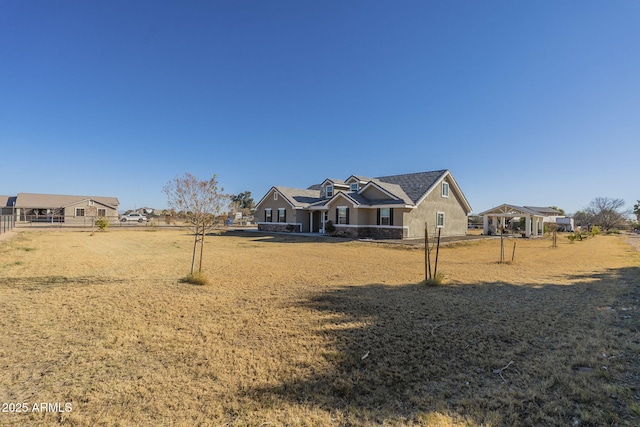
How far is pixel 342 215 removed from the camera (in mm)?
27578

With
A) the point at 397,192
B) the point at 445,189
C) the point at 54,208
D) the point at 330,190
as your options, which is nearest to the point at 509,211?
the point at 445,189

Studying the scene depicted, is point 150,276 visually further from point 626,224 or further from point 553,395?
point 626,224

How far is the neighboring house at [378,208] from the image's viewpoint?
25.8 metres

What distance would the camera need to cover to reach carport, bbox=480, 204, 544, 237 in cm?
3253

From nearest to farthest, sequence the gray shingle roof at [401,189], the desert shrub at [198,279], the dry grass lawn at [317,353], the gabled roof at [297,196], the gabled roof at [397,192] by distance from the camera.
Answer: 1. the dry grass lawn at [317,353]
2. the desert shrub at [198,279]
3. the gabled roof at [397,192]
4. the gray shingle roof at [401,189]
5. the gabled roof at [297,196]

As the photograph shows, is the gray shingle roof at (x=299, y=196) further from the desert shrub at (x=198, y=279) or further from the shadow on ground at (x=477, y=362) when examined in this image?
the shadow on ground at (x=477, y=362)

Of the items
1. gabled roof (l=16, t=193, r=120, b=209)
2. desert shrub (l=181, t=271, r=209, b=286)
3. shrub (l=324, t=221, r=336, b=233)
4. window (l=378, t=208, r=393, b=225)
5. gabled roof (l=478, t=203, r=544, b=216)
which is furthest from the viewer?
gabled roof (l=16, t=193, r=120, b=209)

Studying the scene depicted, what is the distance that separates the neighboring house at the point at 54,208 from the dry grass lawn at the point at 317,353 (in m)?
50.0

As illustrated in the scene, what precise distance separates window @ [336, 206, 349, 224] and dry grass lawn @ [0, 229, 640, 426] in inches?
714

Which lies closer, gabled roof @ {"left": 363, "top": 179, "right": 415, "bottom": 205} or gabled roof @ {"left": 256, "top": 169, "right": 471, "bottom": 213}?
gabled roof @ {"left": 363, "top": 179, "right": 415, "bottom": 205}

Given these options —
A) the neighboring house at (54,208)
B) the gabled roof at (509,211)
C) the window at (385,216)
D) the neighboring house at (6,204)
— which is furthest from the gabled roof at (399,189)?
the neighboring house at (6,204)

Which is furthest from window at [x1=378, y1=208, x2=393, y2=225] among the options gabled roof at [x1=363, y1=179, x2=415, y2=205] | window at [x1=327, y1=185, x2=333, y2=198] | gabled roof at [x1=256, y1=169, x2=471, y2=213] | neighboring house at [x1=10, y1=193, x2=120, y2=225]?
neighboring house at [x1=10, y1=193, x2=120, y2=225]

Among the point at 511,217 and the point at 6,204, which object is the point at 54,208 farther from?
the point at 511,217

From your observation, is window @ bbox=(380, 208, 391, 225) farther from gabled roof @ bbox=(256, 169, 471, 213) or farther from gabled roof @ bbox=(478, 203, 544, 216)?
gabled roof @ bbox=(478, 203, 544, 216)
